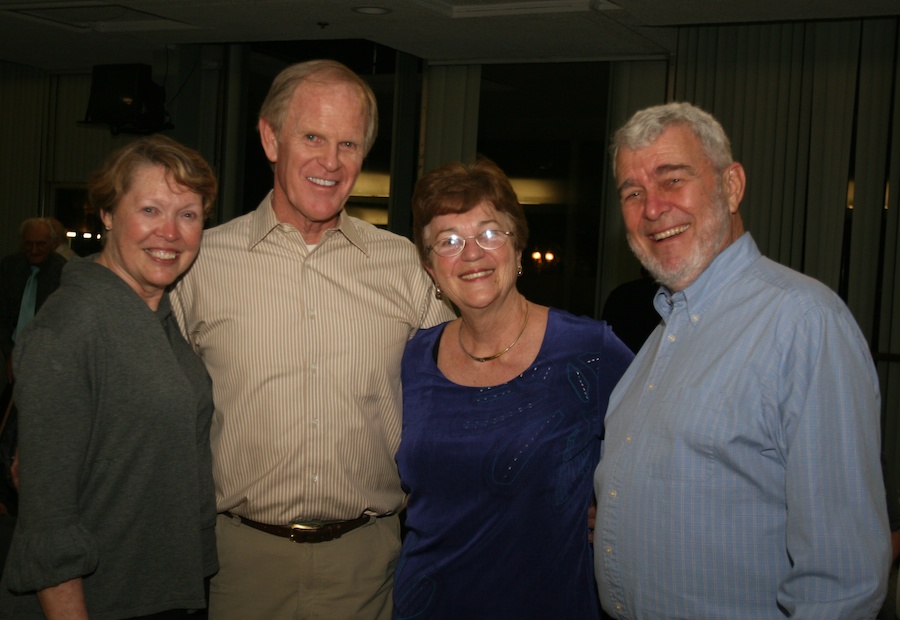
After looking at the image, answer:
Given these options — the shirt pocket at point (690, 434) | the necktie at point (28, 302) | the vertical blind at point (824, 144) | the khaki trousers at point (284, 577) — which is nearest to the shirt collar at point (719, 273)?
the shirt pocket at point (690, 434)

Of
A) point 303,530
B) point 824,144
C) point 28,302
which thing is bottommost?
point 303,530

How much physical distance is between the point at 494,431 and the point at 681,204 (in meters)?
0.73

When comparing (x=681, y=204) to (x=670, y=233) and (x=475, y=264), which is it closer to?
(x=670, y=233)

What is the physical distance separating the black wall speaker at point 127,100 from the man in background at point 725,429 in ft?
22.7

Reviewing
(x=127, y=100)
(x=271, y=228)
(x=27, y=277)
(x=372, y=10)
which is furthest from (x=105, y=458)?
(x=127, y=100)

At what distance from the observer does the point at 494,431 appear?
7.60 ft


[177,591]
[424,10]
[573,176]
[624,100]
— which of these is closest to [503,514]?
[177,591]

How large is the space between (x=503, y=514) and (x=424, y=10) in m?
4.62

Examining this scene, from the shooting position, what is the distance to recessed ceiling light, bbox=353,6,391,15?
6.14 m

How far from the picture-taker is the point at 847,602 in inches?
63.2

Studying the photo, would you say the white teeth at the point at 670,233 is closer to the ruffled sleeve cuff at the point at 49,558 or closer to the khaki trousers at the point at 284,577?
the khaki trousers at the point at 284,577

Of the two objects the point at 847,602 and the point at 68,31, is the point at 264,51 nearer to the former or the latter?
the point at 68,31

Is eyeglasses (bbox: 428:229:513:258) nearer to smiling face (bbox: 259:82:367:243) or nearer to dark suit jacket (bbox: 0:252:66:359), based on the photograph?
smiling face (bbox: 259:82:367:243)

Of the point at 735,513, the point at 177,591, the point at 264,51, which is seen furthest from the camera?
the point at 264,51
